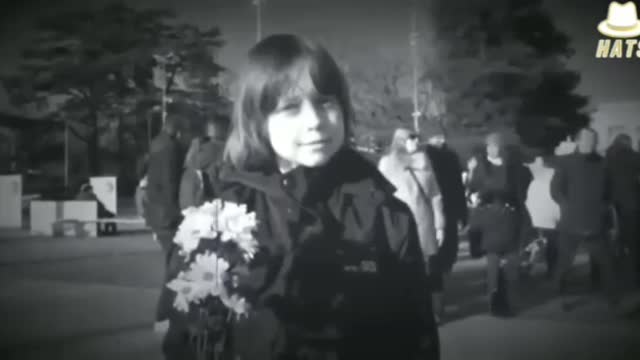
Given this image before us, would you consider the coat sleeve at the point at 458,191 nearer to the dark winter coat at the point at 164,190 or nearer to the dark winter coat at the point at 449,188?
the dark winter coat at the point at 449,188

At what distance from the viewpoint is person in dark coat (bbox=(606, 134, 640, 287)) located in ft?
8.20

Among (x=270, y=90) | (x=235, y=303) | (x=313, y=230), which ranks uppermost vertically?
(x=270, y=90)

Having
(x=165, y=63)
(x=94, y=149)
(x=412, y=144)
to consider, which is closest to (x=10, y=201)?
(x=94, y=149)

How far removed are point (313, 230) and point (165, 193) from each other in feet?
1.73

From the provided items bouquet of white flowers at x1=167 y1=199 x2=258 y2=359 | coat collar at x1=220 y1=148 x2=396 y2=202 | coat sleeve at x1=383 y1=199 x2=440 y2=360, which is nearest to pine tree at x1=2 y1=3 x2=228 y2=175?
coat collar at x1=220 y1=148 x2=396 y2=202

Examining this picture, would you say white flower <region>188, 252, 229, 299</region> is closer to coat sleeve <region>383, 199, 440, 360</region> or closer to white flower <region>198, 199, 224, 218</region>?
white flower <region>198, 199, 224, 218</region>

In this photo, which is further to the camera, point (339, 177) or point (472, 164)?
point (472, 164)

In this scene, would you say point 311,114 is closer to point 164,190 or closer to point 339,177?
point 339,177

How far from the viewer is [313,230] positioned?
7.21 feet

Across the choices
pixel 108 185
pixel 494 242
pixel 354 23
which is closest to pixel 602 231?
pixel 494 242

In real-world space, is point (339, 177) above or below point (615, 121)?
below

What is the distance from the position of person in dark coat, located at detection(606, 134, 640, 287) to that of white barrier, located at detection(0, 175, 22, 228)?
2.23 m

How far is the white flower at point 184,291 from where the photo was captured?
204 cm

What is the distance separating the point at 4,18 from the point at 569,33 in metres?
2.16
